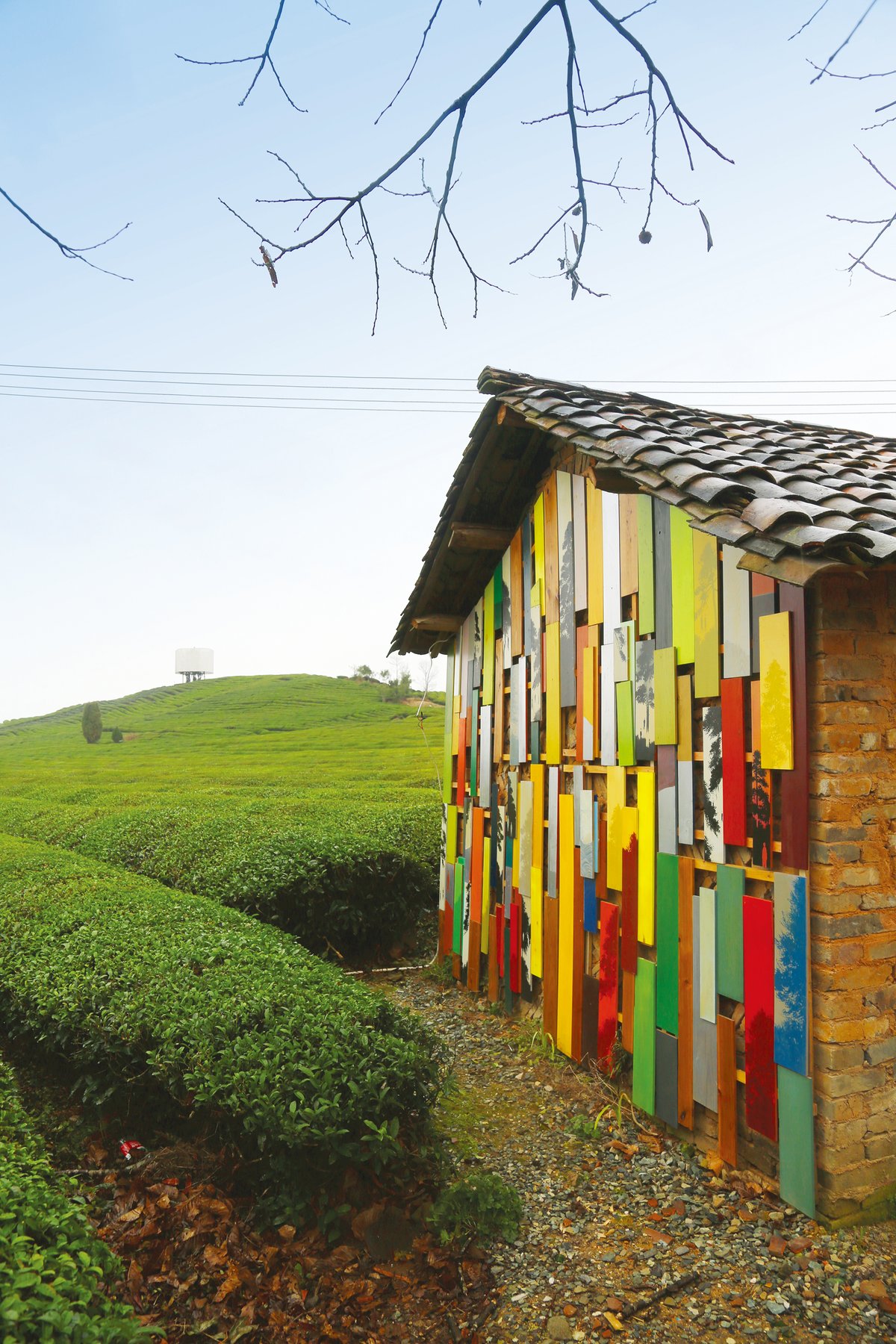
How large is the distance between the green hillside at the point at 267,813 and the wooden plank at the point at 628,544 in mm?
5792

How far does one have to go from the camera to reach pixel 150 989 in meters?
5.37

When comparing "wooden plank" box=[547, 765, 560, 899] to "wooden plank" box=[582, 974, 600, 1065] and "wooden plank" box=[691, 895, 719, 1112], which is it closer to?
"wooden plank" box=[582, 974, 600, 1065]

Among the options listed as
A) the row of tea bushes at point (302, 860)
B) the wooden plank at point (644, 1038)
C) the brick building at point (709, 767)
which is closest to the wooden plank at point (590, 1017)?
the brick building at point (709, 767)

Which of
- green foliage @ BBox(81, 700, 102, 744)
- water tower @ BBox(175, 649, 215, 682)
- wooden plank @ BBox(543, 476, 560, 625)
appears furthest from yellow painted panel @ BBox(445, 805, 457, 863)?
water tower @ BBox(175, 649, 215, 682)

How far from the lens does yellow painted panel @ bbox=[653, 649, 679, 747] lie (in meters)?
5.29

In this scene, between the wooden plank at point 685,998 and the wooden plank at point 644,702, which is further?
the wooden plank at point 644,702

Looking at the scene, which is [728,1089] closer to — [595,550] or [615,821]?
[615,821]

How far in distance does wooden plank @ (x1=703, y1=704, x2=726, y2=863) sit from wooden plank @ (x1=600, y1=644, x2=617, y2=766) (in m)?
1.08

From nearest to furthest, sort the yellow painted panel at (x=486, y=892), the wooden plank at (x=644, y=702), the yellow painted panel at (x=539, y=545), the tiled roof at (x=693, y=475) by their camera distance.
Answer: the tiled roof at (x=693, y=475)
the wooden plank at (x=644, y=702)
the yellow painted panel at (x=539, y=545)
the yellow painted panel at (x=486, y=892)

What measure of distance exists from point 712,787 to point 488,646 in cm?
404

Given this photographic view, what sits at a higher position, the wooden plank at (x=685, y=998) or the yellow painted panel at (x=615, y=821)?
the yellow painted panel at (x=615, y=821)

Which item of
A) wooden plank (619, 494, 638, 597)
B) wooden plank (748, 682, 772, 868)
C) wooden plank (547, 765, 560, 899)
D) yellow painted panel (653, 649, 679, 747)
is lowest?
→ wooden plank (547, 765, 560, 899)

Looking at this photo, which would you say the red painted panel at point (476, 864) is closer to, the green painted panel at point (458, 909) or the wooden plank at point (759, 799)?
the green painted panel at point (458, 909)

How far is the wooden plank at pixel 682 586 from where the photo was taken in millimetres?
5164
